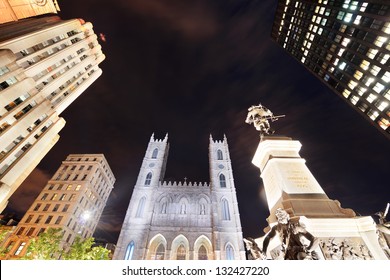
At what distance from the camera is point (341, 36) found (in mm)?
42062

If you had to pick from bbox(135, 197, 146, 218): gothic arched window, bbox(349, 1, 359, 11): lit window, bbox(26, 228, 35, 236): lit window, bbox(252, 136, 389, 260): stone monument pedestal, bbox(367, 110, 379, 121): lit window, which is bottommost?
bbox(252, 136, 389, 260): stone monument pedestal

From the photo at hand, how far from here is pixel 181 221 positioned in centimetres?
4003

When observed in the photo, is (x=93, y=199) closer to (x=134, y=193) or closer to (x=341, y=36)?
(x=134, y=193)

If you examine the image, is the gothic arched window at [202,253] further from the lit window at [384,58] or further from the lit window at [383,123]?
the lit window at [384,58]

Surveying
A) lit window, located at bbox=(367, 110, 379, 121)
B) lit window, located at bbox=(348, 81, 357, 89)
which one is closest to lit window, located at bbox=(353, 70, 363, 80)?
lit window, located at bbox=(348, 81, 357, 89)

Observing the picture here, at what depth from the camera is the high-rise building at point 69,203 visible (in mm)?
40259

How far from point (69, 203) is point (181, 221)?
28445 mm

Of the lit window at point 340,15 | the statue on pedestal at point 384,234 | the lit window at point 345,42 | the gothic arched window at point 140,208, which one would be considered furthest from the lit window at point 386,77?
the gothic arched window at point 140,208

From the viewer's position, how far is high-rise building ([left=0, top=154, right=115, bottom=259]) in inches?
1585

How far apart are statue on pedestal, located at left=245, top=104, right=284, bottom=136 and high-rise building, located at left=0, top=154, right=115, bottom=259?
3687 cm

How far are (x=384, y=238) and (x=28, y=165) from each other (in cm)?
3090

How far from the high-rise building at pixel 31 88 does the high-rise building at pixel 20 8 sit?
133cm

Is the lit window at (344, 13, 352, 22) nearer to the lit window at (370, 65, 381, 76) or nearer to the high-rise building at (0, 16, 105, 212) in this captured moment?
the lit window at (370, 65, 381, 76)
